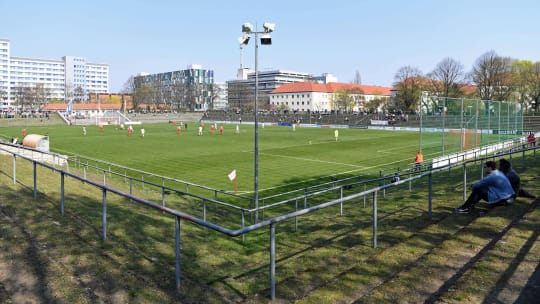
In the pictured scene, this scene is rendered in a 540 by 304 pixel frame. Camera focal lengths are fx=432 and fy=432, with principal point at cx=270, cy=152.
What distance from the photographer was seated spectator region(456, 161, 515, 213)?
9.34 metres

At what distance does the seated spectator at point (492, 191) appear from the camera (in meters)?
9.34

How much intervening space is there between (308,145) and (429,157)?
2052cm

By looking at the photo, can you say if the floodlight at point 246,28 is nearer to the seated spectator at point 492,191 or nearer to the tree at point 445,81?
the seated spectator at point 492,191

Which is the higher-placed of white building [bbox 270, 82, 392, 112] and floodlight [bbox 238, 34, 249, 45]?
white building [bbox 270, 82, 392, 112]

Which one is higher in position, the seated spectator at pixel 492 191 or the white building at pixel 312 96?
the white building at pixel 312 96

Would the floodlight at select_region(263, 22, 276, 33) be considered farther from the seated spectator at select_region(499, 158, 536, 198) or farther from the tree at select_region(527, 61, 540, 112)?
the tree at select_region(527, 61, 540, 112)

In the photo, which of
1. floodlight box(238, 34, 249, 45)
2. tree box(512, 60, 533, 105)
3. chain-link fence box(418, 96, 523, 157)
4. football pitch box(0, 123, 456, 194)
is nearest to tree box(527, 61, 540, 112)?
tree box(512, 60, 533, 105)

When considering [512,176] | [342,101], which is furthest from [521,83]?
[512,176]

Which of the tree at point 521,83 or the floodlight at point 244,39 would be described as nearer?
the floodlight at point 244,39

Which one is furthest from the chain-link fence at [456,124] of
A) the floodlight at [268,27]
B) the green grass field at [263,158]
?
the floodlight at [268,27]

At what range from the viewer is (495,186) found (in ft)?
31.3

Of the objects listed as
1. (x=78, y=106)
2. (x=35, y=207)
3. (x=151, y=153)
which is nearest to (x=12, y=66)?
(x=78, y=106)

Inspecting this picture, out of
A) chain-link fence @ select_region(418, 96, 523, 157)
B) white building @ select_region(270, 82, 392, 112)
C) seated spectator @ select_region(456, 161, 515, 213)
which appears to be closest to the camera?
seated spectator @ select_region(456, 161, 515, 213)

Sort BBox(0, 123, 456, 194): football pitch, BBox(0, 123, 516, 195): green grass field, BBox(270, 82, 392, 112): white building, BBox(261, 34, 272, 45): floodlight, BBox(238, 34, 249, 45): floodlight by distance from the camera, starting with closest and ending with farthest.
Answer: BBox(261, 34, 272, 45): floodlight, BBox(238, 34, 249, 45): floodlight, BBox(0, 123, 516, 195): green grass field, BBox(0, 123, 456, 194): football pitch, BBox(270, 82, 392, 112): white building
